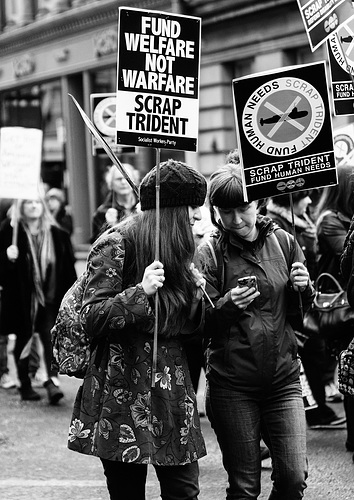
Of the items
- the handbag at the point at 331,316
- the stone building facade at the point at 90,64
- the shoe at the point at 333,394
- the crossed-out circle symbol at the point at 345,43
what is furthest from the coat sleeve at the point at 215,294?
the stone building facade at the point at 90,64

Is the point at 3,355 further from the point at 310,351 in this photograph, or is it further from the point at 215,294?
the point at 215,294

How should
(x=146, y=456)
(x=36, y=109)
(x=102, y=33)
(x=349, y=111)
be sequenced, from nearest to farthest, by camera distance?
(x=146, y=456), (x=349, y=111), (x=102, y=33), (x=36, y=109)

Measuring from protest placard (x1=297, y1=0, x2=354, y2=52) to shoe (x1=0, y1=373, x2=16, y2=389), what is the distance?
5118 mm

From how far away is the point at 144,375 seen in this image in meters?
3.81

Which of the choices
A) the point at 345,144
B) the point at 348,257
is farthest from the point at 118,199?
the point at 348,257

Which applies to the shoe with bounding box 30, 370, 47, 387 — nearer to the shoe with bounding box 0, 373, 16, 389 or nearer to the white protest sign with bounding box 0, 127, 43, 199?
the shoe with bounding box 0, 373, 16, 389

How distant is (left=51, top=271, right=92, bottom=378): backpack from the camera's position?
13.0 ft

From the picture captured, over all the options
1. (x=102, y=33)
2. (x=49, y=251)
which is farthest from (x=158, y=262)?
(x=102, y=33)

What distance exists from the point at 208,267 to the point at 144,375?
699mm

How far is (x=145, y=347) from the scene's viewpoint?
12.6 ft

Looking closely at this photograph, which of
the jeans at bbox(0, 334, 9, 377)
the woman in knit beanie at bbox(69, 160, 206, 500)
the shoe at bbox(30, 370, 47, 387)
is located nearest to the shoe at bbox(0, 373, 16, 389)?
the jeans at bbox(0, 334, 9, 377)

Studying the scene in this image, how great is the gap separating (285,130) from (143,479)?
1621mm

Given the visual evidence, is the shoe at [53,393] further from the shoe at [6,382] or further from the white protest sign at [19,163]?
the white protest sign at [19,163]

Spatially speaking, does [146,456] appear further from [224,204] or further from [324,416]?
[324,416]
